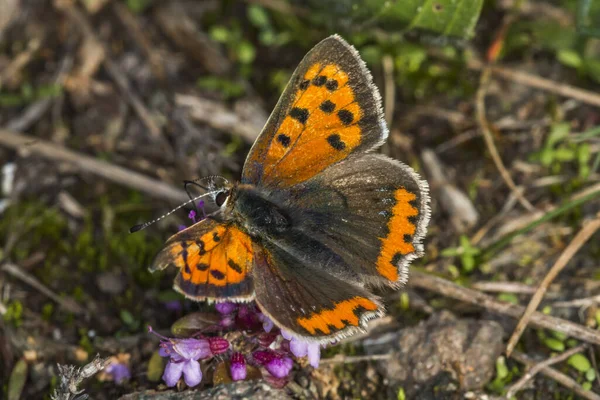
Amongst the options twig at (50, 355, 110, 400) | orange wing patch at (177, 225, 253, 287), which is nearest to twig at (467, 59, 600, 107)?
orange wing patch at (177, 225, 253, 287)

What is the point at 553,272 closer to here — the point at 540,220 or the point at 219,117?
the point at 540,220

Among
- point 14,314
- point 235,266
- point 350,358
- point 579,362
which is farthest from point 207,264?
point 579,362

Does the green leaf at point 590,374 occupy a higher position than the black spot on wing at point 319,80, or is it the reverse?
the black spot on wing at point 319,80

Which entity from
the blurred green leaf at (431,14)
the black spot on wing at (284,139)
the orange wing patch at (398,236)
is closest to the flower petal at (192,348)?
the orange wing patch at (398,236)

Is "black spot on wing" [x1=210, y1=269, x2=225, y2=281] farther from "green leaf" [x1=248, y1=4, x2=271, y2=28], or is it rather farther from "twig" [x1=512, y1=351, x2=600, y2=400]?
"green leaf" [x1=248, y1=4, x2=271, y2=28]

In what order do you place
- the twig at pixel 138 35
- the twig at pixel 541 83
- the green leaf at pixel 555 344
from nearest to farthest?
the green leaf at pixel 555 344 → the twig at pixel 541 83 → the twig at pixel 138 35

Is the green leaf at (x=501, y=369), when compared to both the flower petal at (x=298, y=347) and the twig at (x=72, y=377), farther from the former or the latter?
the twig at (x=72, y=377)
